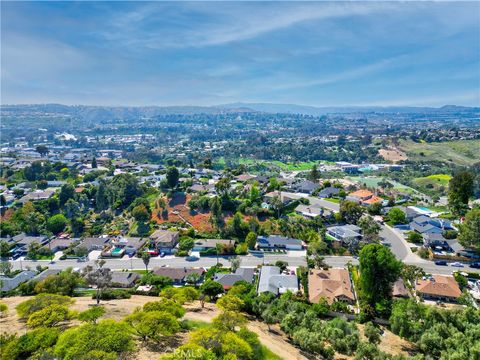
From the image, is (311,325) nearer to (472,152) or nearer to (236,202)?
(236,202)

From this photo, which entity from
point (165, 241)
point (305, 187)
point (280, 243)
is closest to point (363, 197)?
point (305, 187)

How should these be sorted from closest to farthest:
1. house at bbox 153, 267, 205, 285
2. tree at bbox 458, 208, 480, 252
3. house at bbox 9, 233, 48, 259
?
house at bbox 153, 267, 205, 285 < tree at bbox 458, 208, 480, 252 < house at bbox 9, 233, 48, 259

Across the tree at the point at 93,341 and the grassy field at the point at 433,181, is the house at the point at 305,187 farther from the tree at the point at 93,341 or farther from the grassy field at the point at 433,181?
the tree at the point at 93,341

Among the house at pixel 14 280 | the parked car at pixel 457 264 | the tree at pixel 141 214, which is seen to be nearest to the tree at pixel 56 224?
the tree at pixel 141 214

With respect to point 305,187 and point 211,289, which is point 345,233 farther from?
point 305,187

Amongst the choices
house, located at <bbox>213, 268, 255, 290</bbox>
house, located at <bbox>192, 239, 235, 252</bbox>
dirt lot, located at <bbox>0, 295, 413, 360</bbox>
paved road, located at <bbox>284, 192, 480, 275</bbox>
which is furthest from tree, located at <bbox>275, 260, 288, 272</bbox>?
dirt lot, located at <bbox>0, 295, 413, 360</bbox>

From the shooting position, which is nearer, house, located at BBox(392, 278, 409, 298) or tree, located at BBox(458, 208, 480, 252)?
house, located at BBox(392, 278, 409, 298)

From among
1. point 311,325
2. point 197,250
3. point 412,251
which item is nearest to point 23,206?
point 197,250

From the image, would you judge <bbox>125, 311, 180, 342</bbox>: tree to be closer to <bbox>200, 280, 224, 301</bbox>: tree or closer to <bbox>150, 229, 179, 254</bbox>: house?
<bbox>200, 280, 224, 301</bbox>: tree
